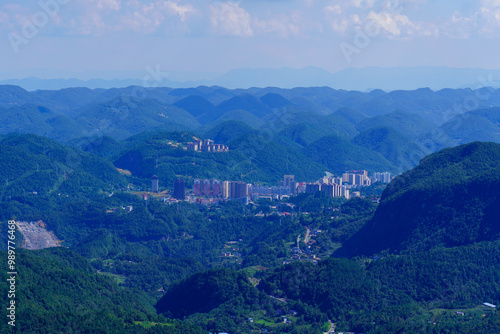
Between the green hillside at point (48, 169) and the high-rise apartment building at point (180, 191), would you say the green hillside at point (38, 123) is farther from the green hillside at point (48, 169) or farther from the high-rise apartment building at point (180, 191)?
the high-rise apartment building at point (180, 191)

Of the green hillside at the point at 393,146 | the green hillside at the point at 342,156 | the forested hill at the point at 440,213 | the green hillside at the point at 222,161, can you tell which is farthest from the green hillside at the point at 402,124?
the forested hill at the point at 440,213

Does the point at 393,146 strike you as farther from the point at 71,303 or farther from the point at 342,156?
the point at 71,303

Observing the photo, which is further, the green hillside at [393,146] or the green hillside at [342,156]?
the green hillside at [393,146]

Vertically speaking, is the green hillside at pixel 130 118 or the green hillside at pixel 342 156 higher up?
the green hillside at pixel 130 118

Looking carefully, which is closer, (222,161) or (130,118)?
(222,161)

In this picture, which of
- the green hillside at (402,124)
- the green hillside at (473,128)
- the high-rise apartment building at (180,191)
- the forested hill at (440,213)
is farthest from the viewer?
the green hillside at (402,124)

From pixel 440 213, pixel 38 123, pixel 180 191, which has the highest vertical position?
pixel 38 123

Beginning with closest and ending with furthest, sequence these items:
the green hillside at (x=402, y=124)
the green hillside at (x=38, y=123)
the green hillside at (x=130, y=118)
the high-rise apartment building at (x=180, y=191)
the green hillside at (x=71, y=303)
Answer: the green hillside at (x=71, y=303), the high-rise apartment building at (x=180, y=191), the green hillside at (x=38, y=123), the green hillside at (x=402, y=124), the green hillside at (x=130, y=118)

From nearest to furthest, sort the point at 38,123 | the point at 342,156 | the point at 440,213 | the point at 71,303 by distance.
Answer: the point at 71,303 < the point at 440,213 < the point at 342,156 < the point at 38,123

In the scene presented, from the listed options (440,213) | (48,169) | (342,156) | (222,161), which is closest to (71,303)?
(440,213)

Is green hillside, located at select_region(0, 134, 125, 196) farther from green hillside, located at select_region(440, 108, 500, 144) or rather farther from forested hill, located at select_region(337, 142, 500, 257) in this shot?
green hillside, located at select_region(440, 108, 500, 144)
